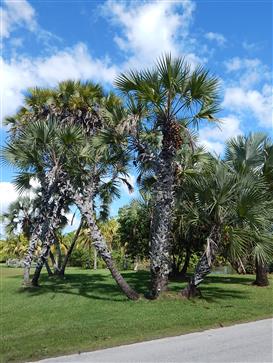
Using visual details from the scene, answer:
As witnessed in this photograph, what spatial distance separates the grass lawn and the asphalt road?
43 cm

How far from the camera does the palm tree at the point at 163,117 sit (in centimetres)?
1155

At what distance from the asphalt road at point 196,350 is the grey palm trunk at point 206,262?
12.6 feet

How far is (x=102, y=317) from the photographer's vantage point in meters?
9.98

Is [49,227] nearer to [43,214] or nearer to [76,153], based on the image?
[43,214]

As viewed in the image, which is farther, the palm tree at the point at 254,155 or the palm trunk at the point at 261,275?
the palm trunk at the point at 261,275

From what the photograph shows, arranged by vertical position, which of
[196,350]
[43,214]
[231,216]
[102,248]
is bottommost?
[196,350]

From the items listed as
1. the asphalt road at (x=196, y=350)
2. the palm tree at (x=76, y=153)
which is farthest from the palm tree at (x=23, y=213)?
the asphalt road at (x=196, y=350)

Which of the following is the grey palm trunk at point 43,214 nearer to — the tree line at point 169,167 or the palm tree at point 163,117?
the tree line at point 169,167

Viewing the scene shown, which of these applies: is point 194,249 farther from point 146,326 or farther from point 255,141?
point 146,326

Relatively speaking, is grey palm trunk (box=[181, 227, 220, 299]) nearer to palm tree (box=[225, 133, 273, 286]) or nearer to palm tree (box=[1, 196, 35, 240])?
palm tree (box=[225, 133, 273, 286])

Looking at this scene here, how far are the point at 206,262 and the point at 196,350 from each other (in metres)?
5.43

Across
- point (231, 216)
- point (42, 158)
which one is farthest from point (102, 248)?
point (42, 158)

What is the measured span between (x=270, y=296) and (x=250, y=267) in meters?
12.0

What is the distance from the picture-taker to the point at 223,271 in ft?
92.8
